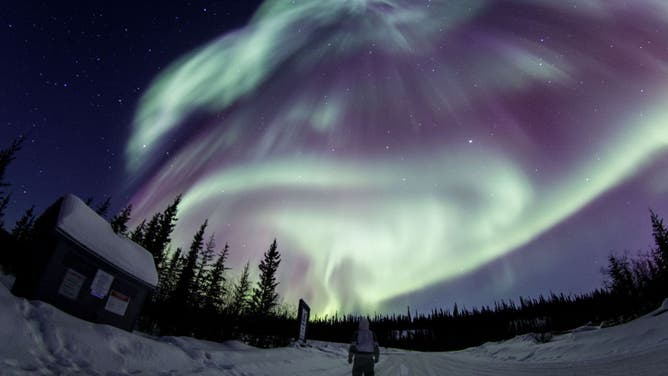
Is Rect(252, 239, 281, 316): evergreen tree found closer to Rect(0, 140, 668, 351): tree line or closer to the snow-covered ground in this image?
Rect(0, 140, 668, 351): tree line

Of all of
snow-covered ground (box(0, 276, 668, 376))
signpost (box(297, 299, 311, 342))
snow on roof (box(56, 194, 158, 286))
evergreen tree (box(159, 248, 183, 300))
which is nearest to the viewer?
snow-covered ground (box(0, 276, 668, 376))

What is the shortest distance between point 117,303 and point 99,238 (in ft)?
5.99

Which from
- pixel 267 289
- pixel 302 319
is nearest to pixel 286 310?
pixel 267 289

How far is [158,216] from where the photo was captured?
4444 centimetres

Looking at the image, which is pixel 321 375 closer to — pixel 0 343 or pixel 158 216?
pixel 0 343

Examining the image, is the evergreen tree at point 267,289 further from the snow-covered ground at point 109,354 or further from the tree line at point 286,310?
the snow-covered ground at point 109,354

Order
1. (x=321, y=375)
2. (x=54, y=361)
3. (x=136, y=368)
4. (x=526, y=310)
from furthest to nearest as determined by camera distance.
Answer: (x=526, y=310) < (x=321, y=375) < (x=136, y=368) < (x=54, y=361)

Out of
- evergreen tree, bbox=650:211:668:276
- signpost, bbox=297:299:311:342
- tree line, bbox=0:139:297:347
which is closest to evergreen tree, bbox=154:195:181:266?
tree line, bbox=0:139:297:347

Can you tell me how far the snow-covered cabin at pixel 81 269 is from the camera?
6.60m

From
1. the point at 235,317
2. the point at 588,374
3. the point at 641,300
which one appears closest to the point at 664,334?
the point at 588,374

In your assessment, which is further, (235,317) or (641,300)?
(641,300)

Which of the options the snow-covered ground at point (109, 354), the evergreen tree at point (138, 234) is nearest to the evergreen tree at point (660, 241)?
the snow-covered ground at point (109, 354)

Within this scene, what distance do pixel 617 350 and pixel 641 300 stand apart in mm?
13543

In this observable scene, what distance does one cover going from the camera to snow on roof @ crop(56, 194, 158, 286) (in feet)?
23.1
